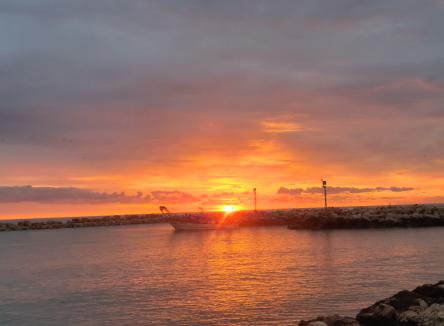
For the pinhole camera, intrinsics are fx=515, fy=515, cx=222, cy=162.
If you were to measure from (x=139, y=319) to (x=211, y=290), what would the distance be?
724cm

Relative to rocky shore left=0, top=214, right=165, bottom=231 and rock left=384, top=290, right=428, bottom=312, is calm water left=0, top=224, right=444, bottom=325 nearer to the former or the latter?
rock left=384, top=290, right=428, bottom=312

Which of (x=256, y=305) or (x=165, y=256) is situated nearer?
(x=256, y=305)

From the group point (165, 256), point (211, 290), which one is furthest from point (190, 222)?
point (211, 290)

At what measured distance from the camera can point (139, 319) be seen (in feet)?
74.5

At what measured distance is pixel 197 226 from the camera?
399 ft

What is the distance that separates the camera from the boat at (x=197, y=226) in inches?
4619

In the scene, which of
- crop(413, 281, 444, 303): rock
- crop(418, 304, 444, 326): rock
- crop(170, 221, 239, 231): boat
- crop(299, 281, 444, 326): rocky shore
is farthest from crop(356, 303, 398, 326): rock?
crop(170, 221, 239, 231): boat

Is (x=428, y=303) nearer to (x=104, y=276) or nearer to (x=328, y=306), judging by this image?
(x=328, y=306)

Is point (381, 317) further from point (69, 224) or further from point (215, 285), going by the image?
point (69, 224)

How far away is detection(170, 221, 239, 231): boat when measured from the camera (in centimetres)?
11731

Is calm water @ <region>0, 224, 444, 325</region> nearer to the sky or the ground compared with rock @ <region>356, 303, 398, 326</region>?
nearer to the ground

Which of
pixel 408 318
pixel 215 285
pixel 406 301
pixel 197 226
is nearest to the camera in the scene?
pixel 408 318

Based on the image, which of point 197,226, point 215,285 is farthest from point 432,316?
point 197,226

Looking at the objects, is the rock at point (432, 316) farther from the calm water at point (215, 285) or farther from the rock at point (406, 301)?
the calm water at point (215, 285)
